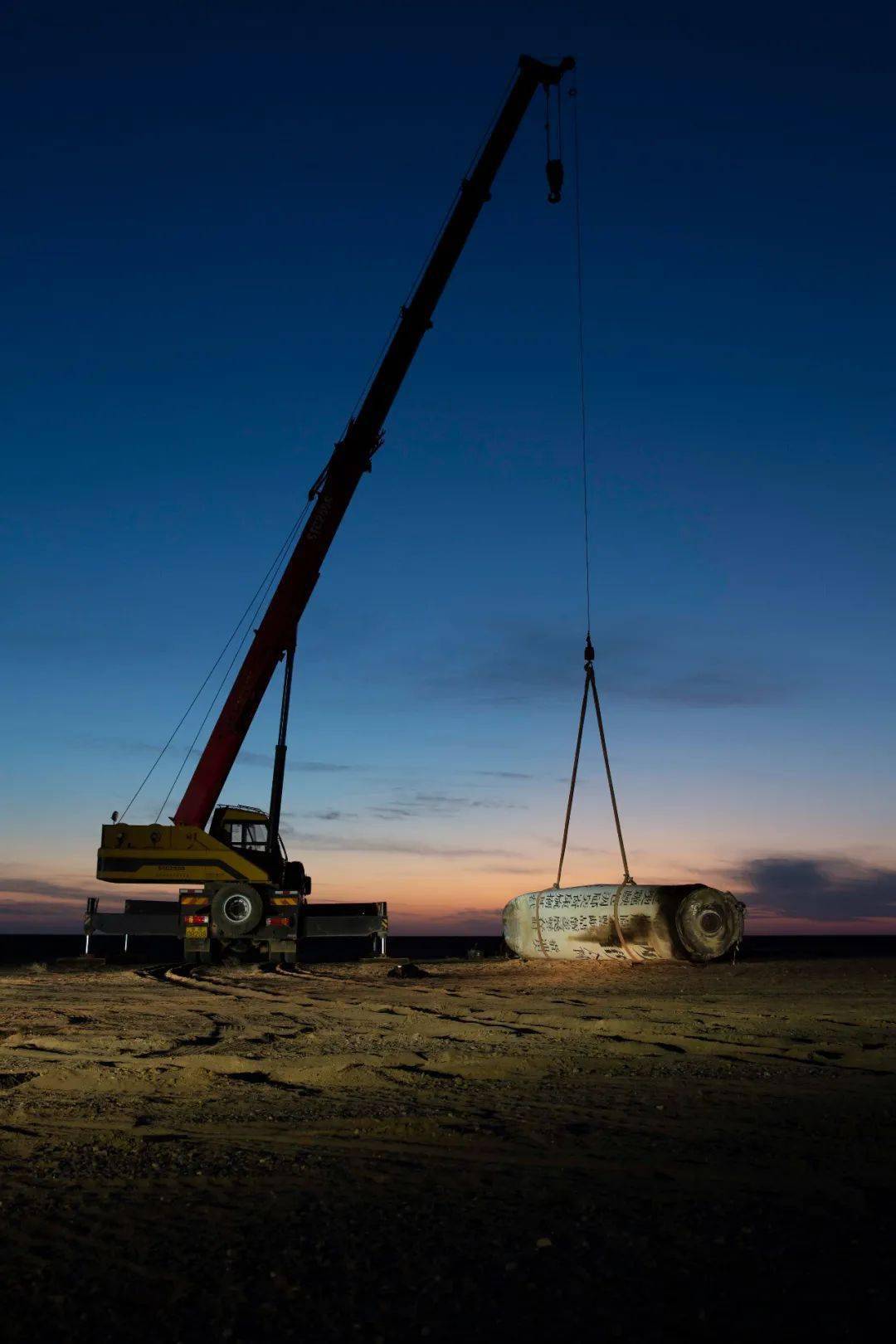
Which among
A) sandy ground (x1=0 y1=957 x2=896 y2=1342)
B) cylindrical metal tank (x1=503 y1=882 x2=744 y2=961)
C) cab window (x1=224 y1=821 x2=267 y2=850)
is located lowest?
sandy ground (x1=0 y1=957 x2=896 y2=1342)

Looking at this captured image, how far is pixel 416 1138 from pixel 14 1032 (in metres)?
6.52

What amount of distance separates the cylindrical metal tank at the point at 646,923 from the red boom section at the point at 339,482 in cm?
826

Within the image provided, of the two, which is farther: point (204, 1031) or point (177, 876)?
point (177, 876)

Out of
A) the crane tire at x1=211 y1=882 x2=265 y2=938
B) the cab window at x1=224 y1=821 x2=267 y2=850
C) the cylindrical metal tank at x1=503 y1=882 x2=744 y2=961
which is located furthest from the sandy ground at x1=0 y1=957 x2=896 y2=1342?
the cab window at x1=224 y1=821 x2=267 y2=850

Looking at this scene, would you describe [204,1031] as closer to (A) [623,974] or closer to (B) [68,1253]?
(B) [68,1253]

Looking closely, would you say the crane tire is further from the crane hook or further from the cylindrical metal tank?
the crane hook

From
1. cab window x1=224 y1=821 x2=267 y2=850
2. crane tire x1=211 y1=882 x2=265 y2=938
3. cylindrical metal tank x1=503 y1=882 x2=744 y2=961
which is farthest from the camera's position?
cab window x1=224 y1=821 x2=267 y2=850

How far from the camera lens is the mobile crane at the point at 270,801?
22250 millimetres

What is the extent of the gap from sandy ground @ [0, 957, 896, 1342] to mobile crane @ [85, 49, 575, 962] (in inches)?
453

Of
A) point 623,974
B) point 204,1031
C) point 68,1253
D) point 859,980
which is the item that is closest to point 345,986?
point 623,974

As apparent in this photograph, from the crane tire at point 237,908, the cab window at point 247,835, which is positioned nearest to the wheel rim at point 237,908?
the crane tire at point 237,908

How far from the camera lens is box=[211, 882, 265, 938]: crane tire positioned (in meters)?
22.1

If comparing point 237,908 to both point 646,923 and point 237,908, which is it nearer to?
point 237,908

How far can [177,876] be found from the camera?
22281 mm
